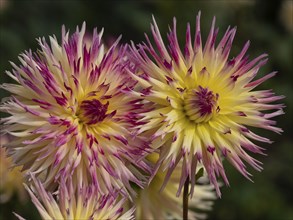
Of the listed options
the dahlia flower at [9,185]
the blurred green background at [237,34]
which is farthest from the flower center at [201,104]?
the blurred green background at [237,34]

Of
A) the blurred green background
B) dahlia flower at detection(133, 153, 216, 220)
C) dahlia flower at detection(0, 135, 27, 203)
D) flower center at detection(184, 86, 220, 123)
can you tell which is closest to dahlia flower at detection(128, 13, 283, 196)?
flower center at detection(184, 86, 220, 123)

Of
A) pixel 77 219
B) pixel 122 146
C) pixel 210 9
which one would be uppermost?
pixel 210 9

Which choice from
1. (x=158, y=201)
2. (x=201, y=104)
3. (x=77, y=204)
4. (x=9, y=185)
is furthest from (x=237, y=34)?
(x=77, y=204)

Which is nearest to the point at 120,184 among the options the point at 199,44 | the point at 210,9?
the point at 199,44

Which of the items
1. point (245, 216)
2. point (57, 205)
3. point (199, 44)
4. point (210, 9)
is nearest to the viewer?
point (57, 205)

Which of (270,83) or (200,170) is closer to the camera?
(200,170)

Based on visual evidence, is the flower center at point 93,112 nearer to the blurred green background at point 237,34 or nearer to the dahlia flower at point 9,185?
the dahlia flower at point 9,185

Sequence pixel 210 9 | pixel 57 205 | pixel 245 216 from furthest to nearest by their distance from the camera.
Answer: pixel 210 9
pixel 245 216
pixel 57 205

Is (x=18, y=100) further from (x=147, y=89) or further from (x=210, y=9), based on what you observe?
(x=210, y=9)
